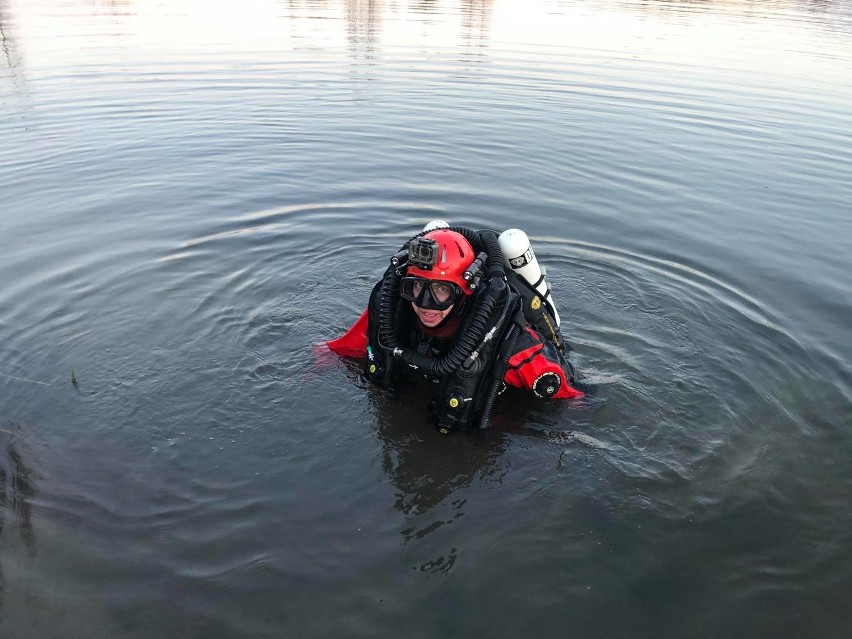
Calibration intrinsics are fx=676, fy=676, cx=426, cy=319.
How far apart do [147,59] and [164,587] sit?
19310mm

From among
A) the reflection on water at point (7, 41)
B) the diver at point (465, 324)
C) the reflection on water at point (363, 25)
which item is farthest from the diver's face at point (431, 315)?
the reflection on water at point (363, 25)

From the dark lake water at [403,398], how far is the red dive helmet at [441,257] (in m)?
1.32

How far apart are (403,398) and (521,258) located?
1.52m

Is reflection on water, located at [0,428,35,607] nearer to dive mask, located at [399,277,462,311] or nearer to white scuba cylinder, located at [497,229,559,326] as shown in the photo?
dive mask, located at [399,277,462,311]

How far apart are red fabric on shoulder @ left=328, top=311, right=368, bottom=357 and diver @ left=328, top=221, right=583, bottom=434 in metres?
0.53

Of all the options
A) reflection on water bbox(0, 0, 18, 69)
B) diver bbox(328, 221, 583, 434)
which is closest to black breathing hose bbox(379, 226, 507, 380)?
diver bbox(328, 221, 583, 434)

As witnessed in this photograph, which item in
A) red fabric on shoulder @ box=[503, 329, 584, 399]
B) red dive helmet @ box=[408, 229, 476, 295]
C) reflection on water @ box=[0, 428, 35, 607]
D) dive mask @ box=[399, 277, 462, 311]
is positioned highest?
red dive helmet @ box=[408, 229, 476, 295]

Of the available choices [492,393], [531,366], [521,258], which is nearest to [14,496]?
[492,393]

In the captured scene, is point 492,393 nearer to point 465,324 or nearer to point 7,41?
point 465,324

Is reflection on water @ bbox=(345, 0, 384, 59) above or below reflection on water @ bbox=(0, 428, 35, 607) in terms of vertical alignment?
above

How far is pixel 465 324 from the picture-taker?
15.5 feet

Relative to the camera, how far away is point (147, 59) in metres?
19.5

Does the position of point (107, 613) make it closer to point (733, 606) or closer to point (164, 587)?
point (164, 587)

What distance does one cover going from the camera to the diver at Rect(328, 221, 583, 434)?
472cm
